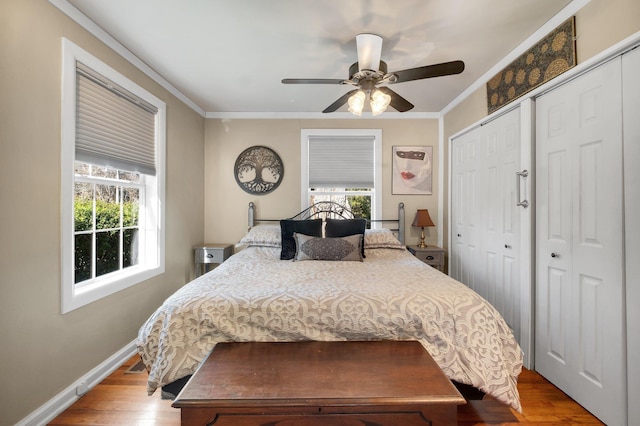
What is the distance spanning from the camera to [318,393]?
1.15 m

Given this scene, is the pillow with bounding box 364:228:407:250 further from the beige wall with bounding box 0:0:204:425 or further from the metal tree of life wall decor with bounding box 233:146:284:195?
the beige wall with bounding box 0:0:204:425

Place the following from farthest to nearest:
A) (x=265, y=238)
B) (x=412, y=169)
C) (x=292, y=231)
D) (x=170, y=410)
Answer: (x=412, y=169), (x=265, y=238), (x=292, y=231), (x=170, y=410)

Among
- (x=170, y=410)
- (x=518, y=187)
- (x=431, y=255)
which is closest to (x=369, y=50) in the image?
(x=518, y=187)

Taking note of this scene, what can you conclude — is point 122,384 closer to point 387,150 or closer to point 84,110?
point 84,110

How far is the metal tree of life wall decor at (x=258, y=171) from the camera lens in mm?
3707

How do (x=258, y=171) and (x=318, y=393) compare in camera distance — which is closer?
(x=318, y=393)

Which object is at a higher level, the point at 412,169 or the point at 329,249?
the point at 412,169

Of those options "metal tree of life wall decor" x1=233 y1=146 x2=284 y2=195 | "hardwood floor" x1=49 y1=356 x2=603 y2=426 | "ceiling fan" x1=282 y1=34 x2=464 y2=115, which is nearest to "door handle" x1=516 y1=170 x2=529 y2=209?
"ceiling fan" x1=282 y1=34 x2=464 y2=115

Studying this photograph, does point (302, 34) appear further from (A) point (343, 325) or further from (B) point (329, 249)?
(A) point (343, 325)

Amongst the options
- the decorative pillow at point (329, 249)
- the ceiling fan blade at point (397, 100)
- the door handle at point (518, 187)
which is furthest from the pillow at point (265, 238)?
the door handle at point (518, 187)

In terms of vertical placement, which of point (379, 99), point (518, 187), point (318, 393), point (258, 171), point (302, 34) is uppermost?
point (302, 34)

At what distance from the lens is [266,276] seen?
206 centimetres

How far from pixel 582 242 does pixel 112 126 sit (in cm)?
334

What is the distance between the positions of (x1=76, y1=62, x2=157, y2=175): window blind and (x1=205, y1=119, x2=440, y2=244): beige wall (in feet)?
3.45
